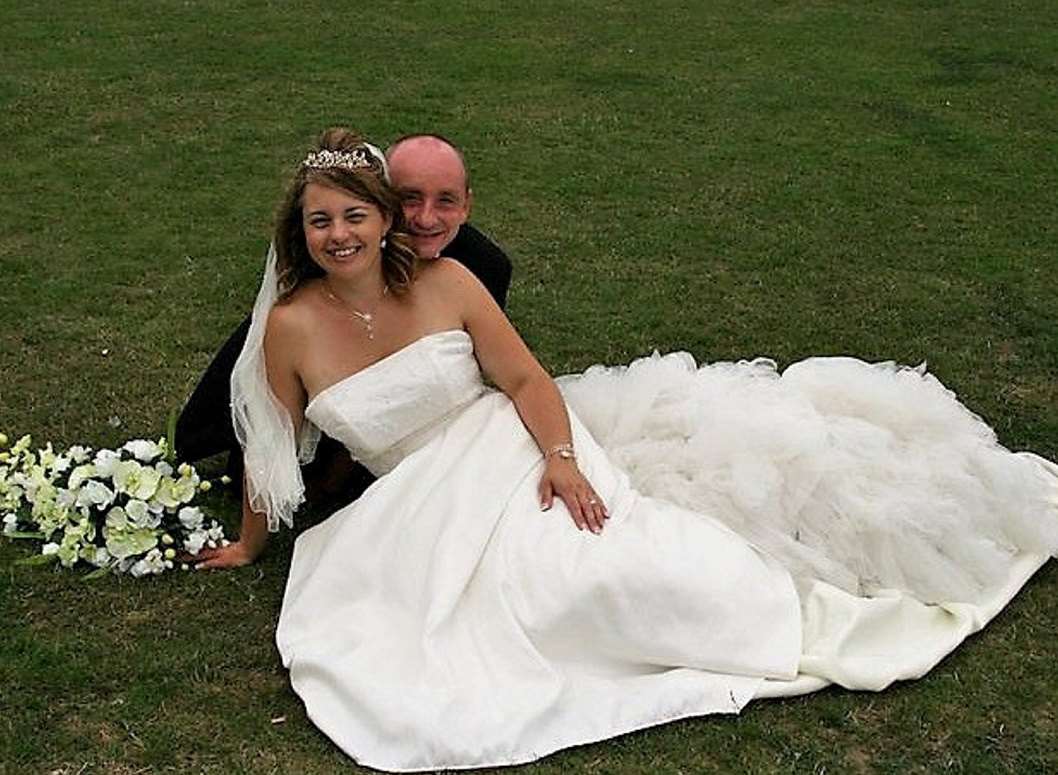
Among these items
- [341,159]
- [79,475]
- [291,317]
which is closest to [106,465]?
[79,475]

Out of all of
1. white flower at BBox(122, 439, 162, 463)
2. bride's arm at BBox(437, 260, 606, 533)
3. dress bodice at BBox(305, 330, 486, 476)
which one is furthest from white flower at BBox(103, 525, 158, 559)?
bride's arm at BBox(437, 260, 606, 533)

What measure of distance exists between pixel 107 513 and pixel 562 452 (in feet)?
5.77

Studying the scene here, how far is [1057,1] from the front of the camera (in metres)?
17.8

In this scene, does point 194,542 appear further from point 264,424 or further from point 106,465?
point 264,424

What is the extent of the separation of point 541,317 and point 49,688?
388 cm

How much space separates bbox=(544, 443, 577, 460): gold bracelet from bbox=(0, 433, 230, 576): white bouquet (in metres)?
1.38

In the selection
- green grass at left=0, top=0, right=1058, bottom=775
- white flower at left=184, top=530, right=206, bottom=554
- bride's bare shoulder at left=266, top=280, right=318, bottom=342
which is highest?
bride's bare shoulder at left=266, top=280, right=318, bottom=342

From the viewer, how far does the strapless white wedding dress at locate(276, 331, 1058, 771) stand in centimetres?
419

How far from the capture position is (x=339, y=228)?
14.7ft

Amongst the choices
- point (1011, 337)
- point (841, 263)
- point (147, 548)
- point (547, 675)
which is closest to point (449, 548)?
point (547, 675)

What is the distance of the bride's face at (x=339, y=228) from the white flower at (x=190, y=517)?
116 cm

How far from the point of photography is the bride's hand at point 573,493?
447cm

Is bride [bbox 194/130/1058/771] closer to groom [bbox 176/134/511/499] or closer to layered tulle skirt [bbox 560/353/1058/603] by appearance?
layered tulle skirt [bbox 560/353/1058/603]

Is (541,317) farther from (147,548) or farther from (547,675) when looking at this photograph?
(547,675)
